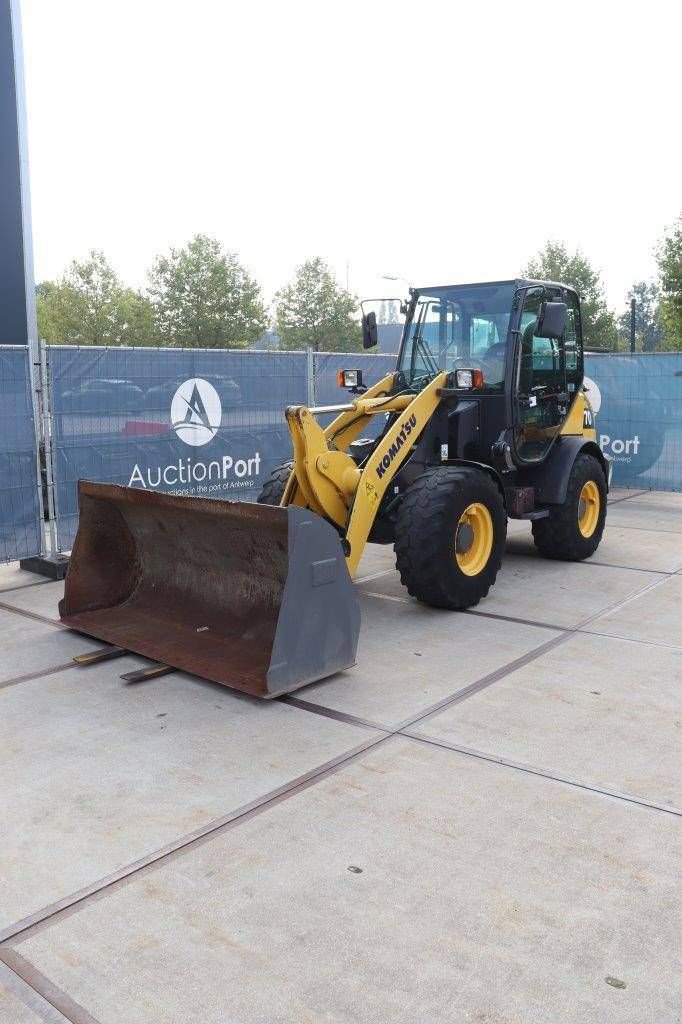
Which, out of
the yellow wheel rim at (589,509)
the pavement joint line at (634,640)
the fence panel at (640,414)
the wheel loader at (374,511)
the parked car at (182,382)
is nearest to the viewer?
the wheel loader at (374,511)

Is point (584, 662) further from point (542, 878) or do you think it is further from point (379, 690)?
point (542, 878)

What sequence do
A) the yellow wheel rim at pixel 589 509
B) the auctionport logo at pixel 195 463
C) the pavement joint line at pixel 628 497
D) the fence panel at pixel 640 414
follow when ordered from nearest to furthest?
the yellow wheel rim at pixel 589 509 → the auctionport logo at pixel 195 463 → the pavement joint line at pixel 628 497 → the fence panel at pixel 640 414

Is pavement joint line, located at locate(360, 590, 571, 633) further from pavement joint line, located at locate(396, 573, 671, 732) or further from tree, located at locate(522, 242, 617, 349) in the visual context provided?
tree, located at locate(522, 242, 617, 349)

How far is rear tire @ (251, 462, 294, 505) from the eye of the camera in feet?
23.9

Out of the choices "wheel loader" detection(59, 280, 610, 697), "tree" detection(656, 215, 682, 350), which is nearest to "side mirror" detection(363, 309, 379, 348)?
"wheel loader" detection(59, 280, 610, 697)

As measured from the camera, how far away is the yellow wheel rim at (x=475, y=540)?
6.48 meters

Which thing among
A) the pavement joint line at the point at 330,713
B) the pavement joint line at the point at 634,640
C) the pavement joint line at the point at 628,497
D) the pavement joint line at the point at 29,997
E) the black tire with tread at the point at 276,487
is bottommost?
the pavement joint line at the point at 29,997

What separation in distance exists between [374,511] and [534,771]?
2.72m

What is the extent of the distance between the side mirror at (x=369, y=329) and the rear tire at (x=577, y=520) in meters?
2.15

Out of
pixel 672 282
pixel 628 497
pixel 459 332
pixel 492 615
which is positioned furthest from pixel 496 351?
pixel 672 282

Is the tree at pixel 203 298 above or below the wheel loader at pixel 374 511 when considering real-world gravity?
above

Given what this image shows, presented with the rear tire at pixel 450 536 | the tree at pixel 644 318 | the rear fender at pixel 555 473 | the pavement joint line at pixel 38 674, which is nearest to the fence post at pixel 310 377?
the rear fender at pixel 555 473

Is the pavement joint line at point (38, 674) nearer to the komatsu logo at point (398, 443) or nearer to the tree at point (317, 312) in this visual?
the komatsu logo at point (398, 443)

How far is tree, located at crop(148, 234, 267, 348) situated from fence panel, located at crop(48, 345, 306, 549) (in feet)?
91.4
